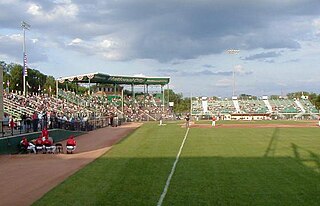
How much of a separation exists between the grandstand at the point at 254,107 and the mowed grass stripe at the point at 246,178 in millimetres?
67107

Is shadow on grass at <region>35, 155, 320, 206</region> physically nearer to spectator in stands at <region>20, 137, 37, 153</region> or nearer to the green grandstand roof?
spectator in stands at <region>20, 137, 37, 153</region>

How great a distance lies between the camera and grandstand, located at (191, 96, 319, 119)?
87588 mm

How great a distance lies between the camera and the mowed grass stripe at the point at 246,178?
31.4 feet

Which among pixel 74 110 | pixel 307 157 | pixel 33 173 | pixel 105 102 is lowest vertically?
pixel 33 173

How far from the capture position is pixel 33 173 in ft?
47.5

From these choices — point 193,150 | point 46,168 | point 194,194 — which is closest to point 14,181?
point 46,168

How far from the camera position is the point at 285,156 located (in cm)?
1750

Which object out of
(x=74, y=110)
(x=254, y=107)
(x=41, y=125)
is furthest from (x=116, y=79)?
(x=41, y=125)

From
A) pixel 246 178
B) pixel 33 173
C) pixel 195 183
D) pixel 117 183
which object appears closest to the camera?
pixel 195 183

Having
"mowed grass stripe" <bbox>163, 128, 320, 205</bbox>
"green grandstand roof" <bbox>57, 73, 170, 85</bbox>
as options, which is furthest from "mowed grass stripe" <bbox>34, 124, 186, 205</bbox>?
"green grandstand roof" <bbox>57, 73, 170, 85</bbox>

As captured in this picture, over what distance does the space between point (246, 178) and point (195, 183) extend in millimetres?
1776

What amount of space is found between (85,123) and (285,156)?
25.3 m

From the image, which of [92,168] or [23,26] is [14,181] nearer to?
[92,168]

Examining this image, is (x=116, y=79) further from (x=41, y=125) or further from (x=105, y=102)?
(x=41, y=125)
